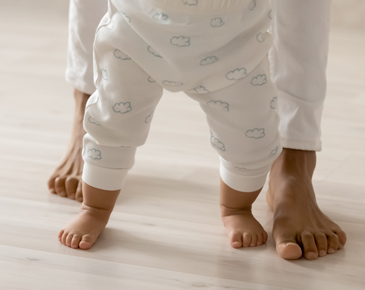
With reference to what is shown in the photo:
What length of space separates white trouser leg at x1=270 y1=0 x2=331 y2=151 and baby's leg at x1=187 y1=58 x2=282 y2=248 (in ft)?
0.50

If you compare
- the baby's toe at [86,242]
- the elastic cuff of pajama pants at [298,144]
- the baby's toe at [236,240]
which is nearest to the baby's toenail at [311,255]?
the baby's toe at [236,240]

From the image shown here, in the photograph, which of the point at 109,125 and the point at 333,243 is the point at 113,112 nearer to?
the point at 109,125

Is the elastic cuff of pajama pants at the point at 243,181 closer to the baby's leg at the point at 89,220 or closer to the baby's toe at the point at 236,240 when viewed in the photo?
the baby's toe at the point at 236,240

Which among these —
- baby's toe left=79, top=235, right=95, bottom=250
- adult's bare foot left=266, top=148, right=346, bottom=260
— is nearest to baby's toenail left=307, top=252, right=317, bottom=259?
adult's bare foot left=266, top=148, right=346, bottom=260

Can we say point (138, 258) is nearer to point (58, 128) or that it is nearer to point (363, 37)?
point (58, 128)

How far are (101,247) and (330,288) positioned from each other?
36 centimetres

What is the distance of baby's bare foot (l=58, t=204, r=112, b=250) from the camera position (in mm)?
894

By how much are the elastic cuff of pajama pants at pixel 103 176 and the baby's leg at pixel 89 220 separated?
0.01 metres

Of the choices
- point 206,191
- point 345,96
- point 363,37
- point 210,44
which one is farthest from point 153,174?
point 363,37

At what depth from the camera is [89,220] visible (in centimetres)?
93

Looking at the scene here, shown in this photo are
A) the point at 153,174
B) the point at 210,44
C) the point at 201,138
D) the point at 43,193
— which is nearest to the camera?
the point at 210,44

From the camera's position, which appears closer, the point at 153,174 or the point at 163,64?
the point at 163,64

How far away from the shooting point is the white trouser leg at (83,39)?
1.13m

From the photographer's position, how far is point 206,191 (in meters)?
1.14
